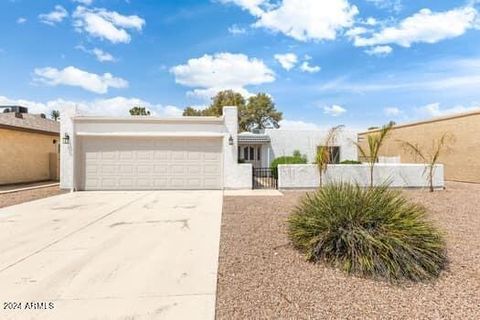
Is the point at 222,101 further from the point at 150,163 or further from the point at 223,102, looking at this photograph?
the point at 150,163

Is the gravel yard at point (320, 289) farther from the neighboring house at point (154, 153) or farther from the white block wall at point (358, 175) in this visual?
the neighboring house at point (154, 153)

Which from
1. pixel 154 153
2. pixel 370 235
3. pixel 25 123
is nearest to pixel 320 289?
pixel 370 235

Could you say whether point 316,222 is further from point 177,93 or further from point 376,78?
point 177,93

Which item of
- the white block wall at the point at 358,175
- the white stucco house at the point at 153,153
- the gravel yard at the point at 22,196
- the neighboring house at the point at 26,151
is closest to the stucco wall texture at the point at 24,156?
the neighboring house at the point at 26,151

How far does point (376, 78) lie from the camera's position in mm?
19422

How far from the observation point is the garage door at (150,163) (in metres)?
13.0

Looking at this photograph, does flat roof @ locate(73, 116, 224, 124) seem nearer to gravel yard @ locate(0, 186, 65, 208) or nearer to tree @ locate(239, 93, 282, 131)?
gravel yard @ locate(0, 186, 65, 208)

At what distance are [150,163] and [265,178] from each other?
5.78 meters

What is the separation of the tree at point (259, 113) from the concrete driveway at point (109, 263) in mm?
28917

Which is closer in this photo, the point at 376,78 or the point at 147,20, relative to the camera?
the point at 147,20

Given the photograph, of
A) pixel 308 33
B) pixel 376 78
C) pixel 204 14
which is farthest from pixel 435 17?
pixel 204 14

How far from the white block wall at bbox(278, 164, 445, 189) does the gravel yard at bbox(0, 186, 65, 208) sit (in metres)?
9.56

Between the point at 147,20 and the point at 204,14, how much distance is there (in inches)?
115

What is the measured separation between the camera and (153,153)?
42.9 feet
